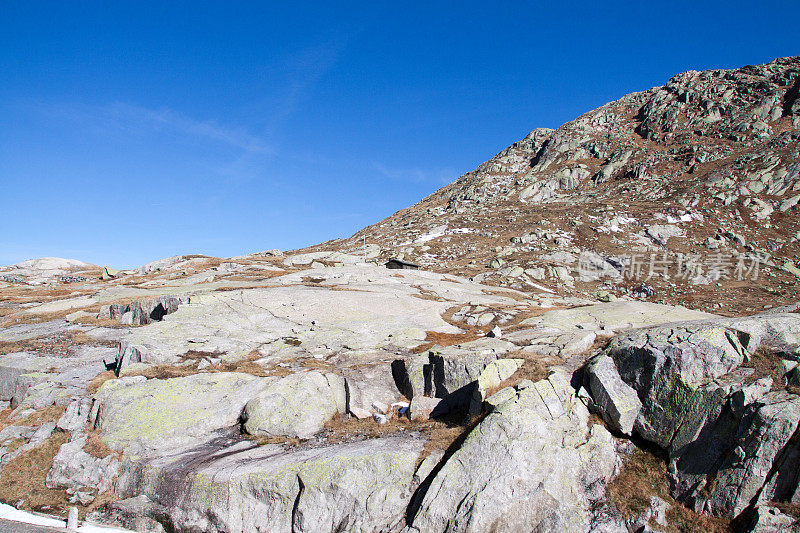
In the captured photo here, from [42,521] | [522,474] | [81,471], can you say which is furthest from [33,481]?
[522,474]

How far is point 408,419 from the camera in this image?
680 inches

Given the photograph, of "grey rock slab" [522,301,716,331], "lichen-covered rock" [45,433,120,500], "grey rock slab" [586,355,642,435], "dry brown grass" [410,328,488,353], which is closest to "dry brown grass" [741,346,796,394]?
"grey rock slab" [586,355,642,435]

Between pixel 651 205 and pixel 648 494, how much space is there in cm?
8928

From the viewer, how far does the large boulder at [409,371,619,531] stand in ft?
39.7

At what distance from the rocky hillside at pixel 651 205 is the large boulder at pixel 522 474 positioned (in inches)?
1563

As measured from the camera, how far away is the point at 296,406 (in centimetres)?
1700

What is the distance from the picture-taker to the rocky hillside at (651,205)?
59.0 meters

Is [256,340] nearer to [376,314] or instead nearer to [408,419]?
[376,314]

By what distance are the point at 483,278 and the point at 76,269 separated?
86.8 metres

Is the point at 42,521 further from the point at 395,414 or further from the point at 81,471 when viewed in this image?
the point at 395,414

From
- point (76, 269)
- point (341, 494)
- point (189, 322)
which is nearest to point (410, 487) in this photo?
point (341, 494)

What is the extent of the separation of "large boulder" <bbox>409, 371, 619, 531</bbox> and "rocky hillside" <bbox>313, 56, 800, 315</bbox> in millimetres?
39706

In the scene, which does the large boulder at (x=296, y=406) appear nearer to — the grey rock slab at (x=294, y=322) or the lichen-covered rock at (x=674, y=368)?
the grey rock slab at (x=294, y=322)

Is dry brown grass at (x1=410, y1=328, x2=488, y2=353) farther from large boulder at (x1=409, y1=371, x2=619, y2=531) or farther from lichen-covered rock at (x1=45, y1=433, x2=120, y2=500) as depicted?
lichen-covered rock at (x1=45, y1=433, x2=120, y2=500)
